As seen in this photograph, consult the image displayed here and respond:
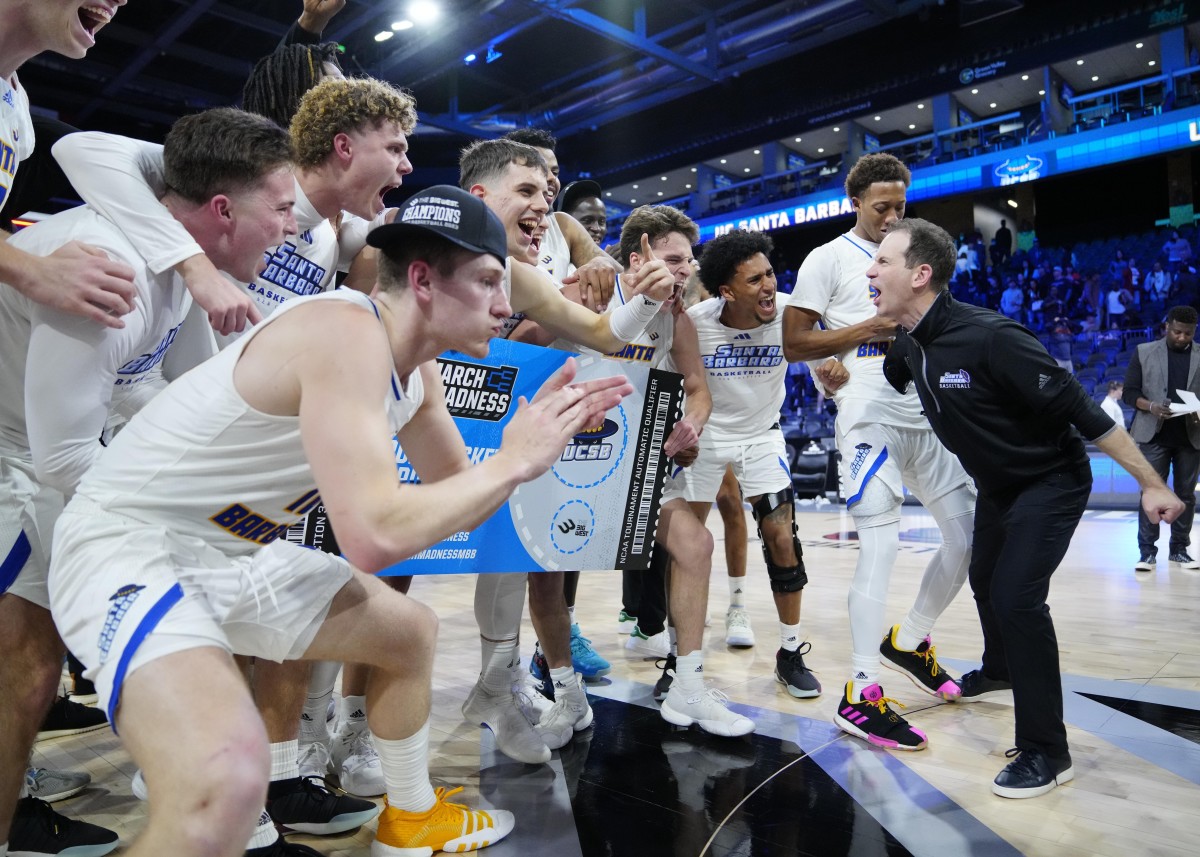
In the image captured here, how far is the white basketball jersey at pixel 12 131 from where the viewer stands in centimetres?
207

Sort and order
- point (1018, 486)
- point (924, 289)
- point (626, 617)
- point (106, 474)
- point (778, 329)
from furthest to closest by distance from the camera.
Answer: point (626, 617)
point (778, 329)
point (924, 289)
point (1018, 486)
point (106, 474)

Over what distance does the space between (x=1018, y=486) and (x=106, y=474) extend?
8.28 feet

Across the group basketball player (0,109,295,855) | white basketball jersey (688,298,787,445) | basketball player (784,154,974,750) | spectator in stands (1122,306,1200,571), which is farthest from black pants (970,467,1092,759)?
→ spectator in stands (1122,306,1200,571)

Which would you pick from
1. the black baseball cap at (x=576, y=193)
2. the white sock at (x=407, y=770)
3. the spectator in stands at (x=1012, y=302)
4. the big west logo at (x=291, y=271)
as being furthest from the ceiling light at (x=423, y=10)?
the white sock at (x=407, y=770)

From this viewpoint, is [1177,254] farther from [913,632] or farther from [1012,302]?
[913,632]

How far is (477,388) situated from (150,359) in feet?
3.08

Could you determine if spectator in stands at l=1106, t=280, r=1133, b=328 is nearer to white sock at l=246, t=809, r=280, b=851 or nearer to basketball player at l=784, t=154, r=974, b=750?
basketball player at l=784, t=154, r=974, b=750

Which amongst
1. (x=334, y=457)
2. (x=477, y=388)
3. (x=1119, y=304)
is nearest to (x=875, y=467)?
(x=477, y=388)

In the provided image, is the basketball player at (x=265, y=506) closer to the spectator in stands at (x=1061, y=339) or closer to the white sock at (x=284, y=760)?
the white sock at (x=284, y=760)

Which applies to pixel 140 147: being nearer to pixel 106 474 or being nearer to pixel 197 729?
pixel 106 474

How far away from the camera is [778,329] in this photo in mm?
3703

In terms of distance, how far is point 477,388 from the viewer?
2.70m

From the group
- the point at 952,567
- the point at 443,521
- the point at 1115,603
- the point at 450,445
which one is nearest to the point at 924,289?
the point at 952,567

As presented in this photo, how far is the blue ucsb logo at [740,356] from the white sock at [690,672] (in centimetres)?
128
